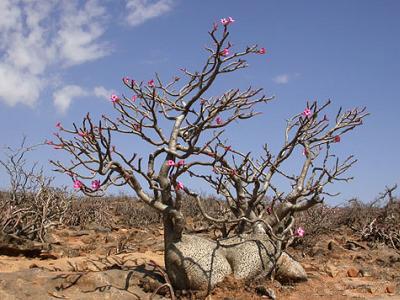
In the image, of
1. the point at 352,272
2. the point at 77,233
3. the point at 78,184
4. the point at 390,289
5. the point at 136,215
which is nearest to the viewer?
the point at 78,184

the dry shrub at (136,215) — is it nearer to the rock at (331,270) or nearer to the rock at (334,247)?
the rock at (334,247)

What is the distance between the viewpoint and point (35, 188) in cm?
1179

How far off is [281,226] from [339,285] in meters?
1.16

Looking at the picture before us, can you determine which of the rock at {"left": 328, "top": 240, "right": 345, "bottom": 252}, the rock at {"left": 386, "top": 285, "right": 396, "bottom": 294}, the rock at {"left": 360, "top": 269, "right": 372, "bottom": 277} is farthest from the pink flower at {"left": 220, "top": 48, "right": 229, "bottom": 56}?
the rock at {"left": 328, "top": 240, "right": 345, "bottom": 252}

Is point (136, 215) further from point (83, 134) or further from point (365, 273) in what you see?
point (83, 134)

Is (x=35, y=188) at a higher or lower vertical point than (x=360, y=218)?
higher

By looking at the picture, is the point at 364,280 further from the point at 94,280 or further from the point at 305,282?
the point at 94,280

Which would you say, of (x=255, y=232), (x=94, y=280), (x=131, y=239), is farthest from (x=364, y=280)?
(x=131, y=239)

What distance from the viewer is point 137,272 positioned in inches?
245

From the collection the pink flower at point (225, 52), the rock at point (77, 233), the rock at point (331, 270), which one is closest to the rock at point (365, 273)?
the rock at point (331, 270)

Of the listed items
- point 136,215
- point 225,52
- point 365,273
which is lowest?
point 365,273

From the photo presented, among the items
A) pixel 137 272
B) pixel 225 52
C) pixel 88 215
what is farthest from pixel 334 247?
pixel 88 215

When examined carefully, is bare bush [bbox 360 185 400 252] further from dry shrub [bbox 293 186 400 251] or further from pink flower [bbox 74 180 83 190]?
pink flower [bbox 74 180 83 190]

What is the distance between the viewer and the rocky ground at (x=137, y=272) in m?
5.71
